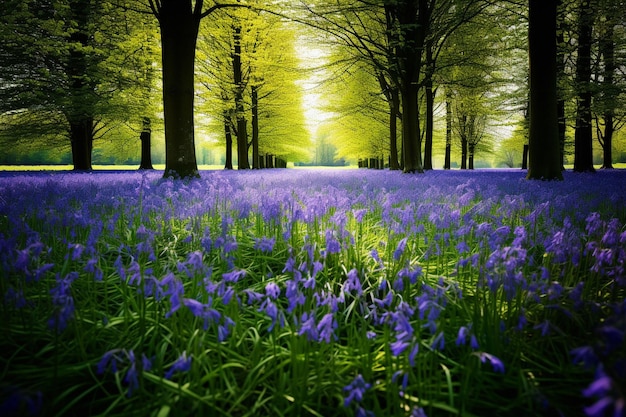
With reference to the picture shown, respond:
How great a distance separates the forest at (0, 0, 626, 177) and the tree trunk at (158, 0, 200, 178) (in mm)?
27

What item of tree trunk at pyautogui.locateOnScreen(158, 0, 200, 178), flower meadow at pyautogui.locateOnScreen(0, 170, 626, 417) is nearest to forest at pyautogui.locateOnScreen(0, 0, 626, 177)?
tree trunk at pyautogui.locateOnScreen(158, 0, 200, 178)

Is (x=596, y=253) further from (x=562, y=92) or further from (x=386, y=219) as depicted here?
(x=562, y=92)

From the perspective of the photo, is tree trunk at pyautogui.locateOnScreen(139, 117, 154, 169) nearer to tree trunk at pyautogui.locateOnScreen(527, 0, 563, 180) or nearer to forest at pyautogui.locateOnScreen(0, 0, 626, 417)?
forest at pyautogui.locateOnScreen(0, 0, 626, 417)

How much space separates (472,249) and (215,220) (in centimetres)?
246

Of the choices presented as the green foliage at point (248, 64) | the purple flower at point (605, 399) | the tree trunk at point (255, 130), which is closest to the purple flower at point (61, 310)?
the purple flower at point (605, 399)

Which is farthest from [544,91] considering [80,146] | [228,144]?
[228,144]

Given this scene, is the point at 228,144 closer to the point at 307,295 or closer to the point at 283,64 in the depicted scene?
the point at 283,64

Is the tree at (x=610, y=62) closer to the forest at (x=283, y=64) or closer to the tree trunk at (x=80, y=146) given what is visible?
the forest at (x=283, y=64)

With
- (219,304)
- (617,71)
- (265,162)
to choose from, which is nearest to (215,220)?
(219,304)

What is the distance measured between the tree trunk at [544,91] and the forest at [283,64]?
1.6 inches

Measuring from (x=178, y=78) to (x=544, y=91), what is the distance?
10.2 metres

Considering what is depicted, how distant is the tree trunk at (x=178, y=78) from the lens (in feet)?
27.1

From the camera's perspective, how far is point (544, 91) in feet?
29.1

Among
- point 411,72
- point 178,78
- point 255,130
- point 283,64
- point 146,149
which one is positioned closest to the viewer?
point 178,78
